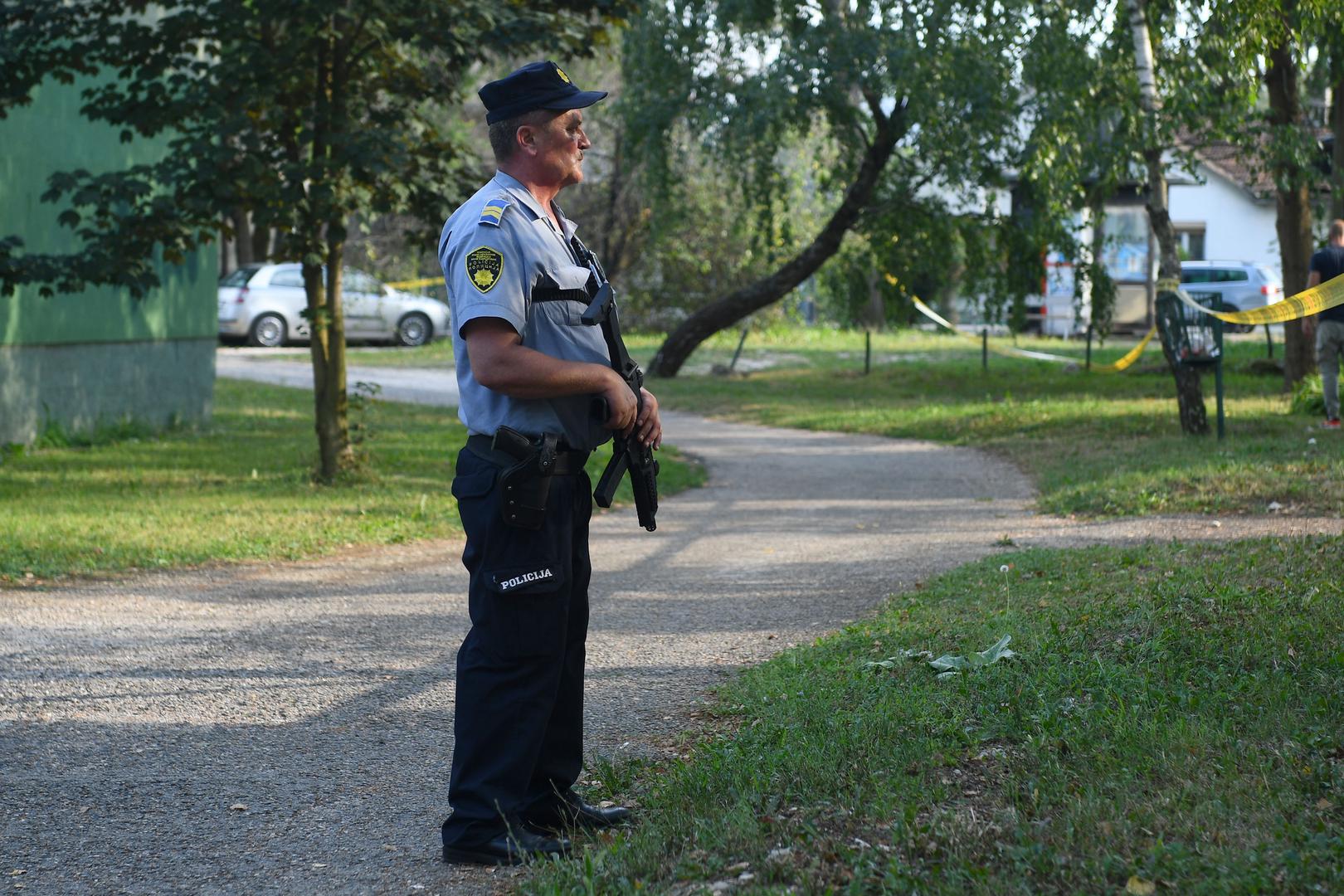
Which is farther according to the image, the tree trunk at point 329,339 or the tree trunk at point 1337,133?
the tree trunk at point 1337,133

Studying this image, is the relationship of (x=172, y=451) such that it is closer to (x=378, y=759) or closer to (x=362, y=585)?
(x=362, y=585)

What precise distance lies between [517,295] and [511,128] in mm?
493

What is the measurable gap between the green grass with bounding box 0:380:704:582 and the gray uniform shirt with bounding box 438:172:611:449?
17.5ft

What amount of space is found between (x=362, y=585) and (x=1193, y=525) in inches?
198

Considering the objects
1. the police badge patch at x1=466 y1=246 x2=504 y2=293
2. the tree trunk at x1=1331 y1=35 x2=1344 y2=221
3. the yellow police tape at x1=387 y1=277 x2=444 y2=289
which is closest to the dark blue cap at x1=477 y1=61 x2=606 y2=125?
the police badge patch at x1=466 y1=246 x2=504 y2=293

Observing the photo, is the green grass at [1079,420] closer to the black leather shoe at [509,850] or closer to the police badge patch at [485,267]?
the black leather shoe at [509,850]

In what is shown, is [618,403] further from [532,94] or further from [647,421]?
[532,94]

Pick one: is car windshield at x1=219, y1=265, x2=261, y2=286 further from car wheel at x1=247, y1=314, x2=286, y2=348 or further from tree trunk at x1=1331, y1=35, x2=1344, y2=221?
tree trunk at x1=1331, y1=35, x2=1344, y2=221

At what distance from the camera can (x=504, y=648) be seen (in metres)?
3.89

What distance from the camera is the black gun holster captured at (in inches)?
151

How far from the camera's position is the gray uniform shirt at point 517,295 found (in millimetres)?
3781

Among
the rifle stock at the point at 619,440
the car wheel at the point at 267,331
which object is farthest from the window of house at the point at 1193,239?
the rifle stock at the point at 619,440

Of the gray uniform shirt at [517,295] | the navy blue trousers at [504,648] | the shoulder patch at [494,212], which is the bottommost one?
A: the navy blue trousers at [504,648]

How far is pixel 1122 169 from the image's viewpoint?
1371cm
